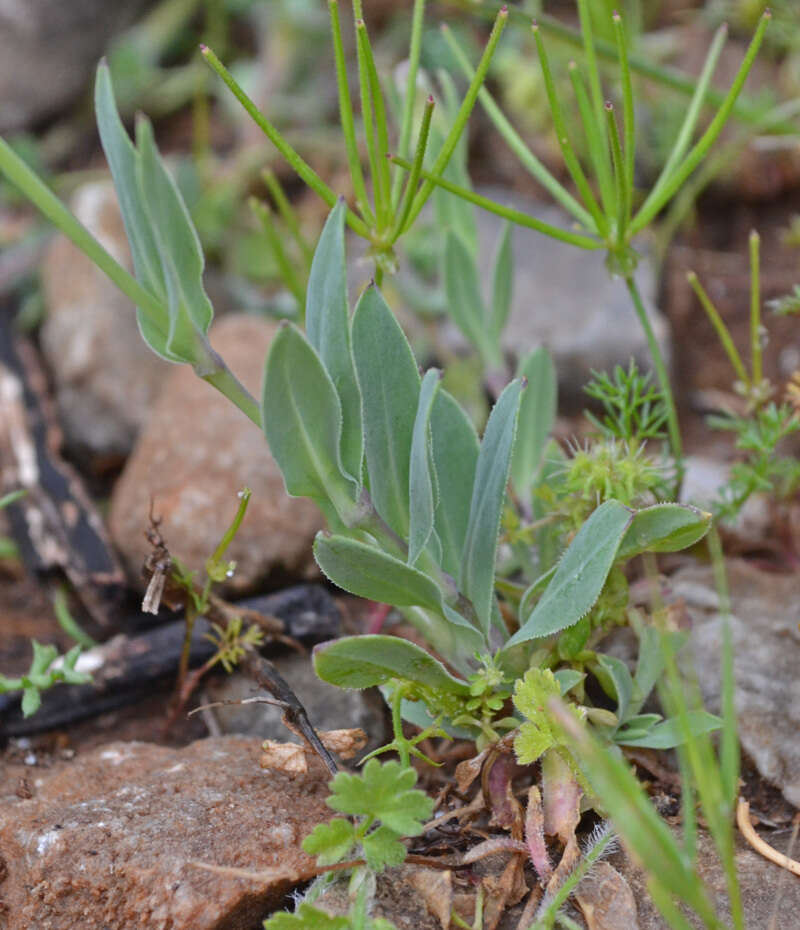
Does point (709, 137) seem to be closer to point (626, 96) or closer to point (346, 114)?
point (626, 96)

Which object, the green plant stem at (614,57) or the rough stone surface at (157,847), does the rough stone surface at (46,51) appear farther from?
the rough stone surface at (157,847)

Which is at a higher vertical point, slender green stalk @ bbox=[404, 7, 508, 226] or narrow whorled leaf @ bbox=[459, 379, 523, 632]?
slender green stalk @ bbox=[404, 7, 508, 226]

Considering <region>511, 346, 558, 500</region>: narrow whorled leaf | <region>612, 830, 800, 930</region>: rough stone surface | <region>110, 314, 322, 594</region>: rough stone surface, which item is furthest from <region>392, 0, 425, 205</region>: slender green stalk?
<region>612, 830, 800, 930</region>: rough stone surface

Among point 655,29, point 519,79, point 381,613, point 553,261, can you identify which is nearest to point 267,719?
point 381,613

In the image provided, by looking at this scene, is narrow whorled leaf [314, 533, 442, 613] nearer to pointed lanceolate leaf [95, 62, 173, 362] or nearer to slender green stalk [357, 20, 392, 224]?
pointed lanceolate leaf [95, 62, 173, 362]

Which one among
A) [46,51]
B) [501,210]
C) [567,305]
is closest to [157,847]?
[501,210]

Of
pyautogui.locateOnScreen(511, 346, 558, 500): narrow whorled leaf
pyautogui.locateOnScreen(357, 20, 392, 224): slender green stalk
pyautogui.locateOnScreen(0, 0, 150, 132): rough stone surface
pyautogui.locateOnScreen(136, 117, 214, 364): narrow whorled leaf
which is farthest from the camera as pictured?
pyautogui.locateOnScreen(0, 0, 150, 132): rough stone surface

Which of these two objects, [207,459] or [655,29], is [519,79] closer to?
[655,29]
